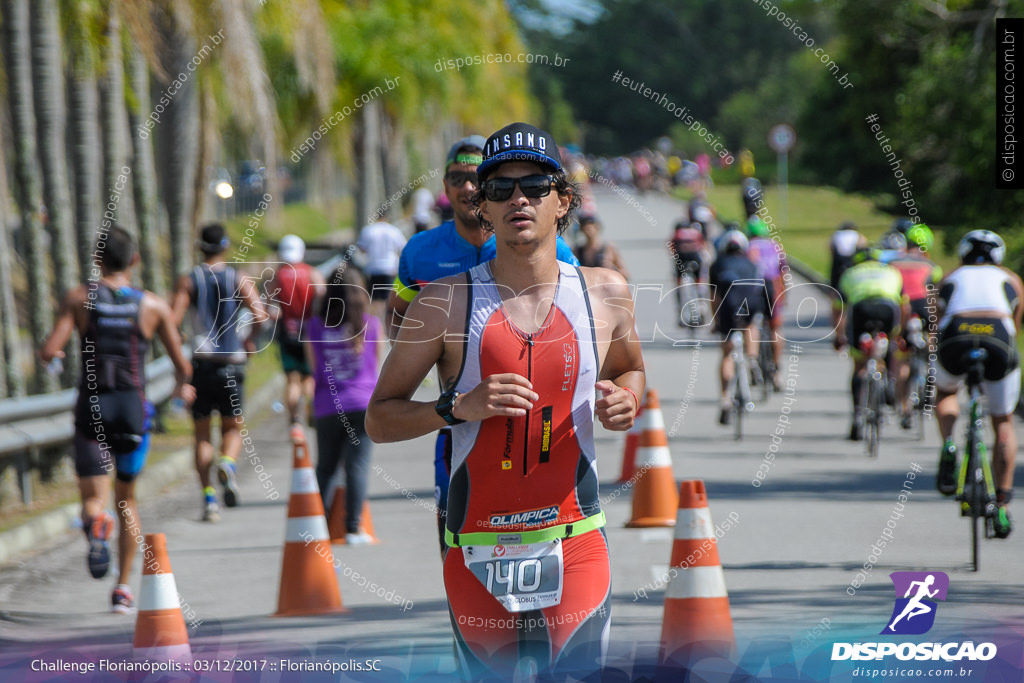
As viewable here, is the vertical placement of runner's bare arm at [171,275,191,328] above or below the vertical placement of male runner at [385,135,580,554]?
below

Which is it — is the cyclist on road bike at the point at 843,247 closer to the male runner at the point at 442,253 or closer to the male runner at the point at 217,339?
the male runner at the point at 217,339

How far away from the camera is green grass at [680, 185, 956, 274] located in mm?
38647

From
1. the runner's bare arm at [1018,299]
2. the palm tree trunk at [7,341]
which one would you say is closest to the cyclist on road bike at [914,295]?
the runner's bare arm at [1018,299]

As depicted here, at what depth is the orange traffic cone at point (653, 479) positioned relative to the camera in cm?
977

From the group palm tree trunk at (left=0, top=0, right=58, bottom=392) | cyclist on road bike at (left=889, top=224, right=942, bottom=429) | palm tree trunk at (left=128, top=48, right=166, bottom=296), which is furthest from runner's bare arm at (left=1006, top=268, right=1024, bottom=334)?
palm tree trunk at (left=128, top=48, right=166, bottom=296)

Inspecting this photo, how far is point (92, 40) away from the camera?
39.7ft

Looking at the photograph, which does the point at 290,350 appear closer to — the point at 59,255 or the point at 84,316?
the point at 59,255

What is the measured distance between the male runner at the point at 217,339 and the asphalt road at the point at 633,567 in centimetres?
52

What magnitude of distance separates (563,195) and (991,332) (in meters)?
5.53

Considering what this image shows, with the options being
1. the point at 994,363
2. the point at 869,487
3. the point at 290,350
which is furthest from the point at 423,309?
the point at 290,350

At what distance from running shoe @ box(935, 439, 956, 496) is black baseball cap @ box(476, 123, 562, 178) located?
19.3ft

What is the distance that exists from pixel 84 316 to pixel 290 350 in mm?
5208

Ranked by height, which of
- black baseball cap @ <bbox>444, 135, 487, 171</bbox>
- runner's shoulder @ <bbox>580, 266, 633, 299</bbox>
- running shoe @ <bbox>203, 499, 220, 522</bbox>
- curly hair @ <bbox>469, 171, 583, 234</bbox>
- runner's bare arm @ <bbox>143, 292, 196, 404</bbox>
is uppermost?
black baseball cap @ <bbox>444, 135, 487, 171</bbox>

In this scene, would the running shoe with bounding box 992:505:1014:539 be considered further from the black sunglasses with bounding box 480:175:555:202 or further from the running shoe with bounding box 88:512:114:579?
the black sunglasses with bounding box 480:175:555:202
